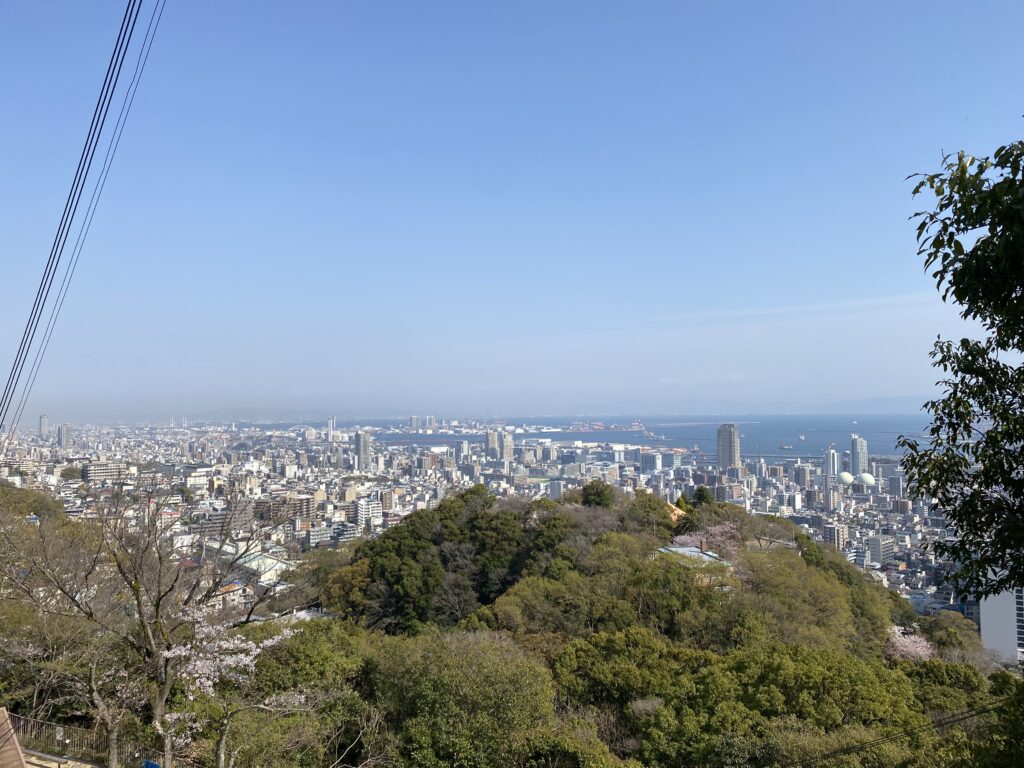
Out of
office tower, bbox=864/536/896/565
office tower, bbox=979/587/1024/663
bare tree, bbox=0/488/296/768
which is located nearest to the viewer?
bare tree, bbox=0/488/296/768

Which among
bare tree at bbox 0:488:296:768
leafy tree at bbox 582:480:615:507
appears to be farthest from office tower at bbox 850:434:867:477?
bare tree at bbox 0:488:296:768

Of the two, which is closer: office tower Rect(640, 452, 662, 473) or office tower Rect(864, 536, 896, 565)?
office tower Rect(864, 536, 896, 565)

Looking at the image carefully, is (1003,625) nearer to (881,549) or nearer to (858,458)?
(881,549)

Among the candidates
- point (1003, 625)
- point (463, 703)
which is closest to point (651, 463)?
point (1003, 625)

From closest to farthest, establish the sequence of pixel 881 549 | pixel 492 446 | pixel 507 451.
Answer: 1. pixel 881 549
2. pixel 507 451
3. pixel 492 446

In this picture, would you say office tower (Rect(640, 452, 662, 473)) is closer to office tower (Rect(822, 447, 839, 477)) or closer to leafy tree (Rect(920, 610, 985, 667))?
office tower (Rect(822, 447, 839, 477))

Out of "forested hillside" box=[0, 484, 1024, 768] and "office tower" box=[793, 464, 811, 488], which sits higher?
"forested hillside" box=[0, 484, 1024, 768]

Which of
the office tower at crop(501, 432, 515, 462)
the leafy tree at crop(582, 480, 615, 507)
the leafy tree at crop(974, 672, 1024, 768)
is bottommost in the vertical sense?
the office tower at crop(501, 432, 515, 462)

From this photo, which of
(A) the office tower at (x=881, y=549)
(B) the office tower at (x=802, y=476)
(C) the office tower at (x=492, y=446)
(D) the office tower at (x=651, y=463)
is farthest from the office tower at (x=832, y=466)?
(C) the office tower at (x=492, y=446)

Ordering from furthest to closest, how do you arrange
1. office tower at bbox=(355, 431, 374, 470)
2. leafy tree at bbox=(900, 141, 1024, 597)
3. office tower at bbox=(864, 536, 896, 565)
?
1. office tower at bbox=(355, 431, 374, 470)
2. office tower at bbox=(864, 536, 896, 565)
3. leafy tree at bbox=(900, 141, 1024, 597)
